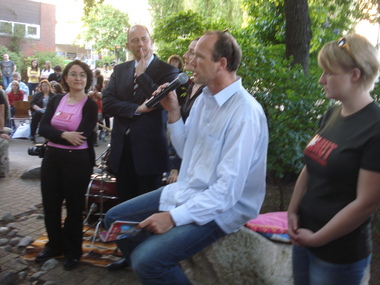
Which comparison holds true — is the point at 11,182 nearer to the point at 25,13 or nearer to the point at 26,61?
the point at 26,61

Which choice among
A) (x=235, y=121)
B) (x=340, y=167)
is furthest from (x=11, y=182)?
(x=340, y=167)

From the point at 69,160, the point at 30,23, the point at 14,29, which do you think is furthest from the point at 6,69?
the point at 30,23

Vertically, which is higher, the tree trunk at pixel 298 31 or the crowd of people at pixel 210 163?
the tree trunk at pixel 298 31

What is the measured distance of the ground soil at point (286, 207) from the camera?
3.42 metres

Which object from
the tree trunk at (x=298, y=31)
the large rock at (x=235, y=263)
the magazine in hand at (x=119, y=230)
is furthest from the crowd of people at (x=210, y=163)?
the tree trunk at (x=298, y=31)

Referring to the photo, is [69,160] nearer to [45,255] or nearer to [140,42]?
[45,255]

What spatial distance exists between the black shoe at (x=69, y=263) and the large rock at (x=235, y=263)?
160 cm

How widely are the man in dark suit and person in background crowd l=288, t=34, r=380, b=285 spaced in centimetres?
180

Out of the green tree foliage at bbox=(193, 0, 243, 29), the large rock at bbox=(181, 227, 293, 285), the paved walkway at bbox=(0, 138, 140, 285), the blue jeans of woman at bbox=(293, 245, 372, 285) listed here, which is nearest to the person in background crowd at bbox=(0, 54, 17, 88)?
the paved walkway at bbox=(0, 138, 140, 285)

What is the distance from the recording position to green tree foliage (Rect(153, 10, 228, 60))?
6.88 m

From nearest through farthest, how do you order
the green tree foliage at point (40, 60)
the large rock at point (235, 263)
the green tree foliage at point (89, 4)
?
the large rock at point (235, 263) → the green tree foliage at point (89, 4) → the green tree foliage at point (40, 60)

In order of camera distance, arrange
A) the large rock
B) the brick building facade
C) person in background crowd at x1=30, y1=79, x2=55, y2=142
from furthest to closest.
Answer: the brick building facade
person in background crowd at x1=30, y1=79, x2=55, y2=142
the large rock

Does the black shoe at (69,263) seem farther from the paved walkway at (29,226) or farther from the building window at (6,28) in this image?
the building window at (6,28)

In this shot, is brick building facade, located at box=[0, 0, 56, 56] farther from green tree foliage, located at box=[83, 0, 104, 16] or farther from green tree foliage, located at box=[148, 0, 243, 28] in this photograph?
green tree foliage, located at box=[83, 0, 104, 16]
